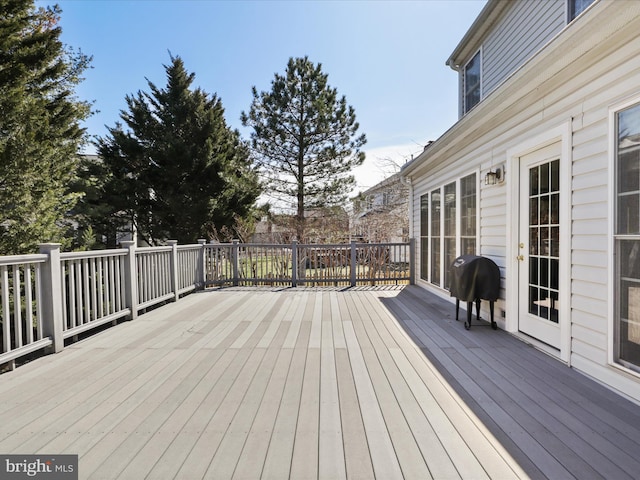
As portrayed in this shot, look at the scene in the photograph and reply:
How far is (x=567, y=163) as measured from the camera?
2717mm

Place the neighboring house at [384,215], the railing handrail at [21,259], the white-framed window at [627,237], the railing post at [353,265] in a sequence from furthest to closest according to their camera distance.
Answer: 1. the neighboring house at [384,215]
2. the railing post at [353,265]
3. the railing handrail at [21,259]
4. the white-framed window at [627,237]

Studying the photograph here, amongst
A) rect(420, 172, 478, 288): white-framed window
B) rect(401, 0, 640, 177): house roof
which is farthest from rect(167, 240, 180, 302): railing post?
rect(401, 0, 640, 177): house roof

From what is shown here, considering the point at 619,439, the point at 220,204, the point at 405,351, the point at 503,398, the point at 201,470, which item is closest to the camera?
the point at 201,470

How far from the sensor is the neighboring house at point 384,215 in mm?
13586

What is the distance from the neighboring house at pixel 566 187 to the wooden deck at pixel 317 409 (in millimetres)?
384

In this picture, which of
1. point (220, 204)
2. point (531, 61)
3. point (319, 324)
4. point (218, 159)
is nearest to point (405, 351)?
point (319, 324)

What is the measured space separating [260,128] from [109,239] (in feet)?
23.4

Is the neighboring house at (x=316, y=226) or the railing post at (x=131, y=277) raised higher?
the neighboring house at (x=316, y=226)

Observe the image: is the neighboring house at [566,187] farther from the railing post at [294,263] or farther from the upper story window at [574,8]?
the railing post at [294,263]

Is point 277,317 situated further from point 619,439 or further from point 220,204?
point 220,204

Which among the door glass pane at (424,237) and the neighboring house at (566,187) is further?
the door glass pane at (424,237)

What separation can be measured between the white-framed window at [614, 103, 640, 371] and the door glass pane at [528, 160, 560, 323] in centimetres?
71

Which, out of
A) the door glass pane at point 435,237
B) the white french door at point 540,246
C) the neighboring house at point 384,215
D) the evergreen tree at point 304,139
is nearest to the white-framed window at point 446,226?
the door glass pane at point 435,237

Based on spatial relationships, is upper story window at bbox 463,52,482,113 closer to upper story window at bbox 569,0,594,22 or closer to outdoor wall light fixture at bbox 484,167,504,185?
upper story window at bbox 569,0,594,22
